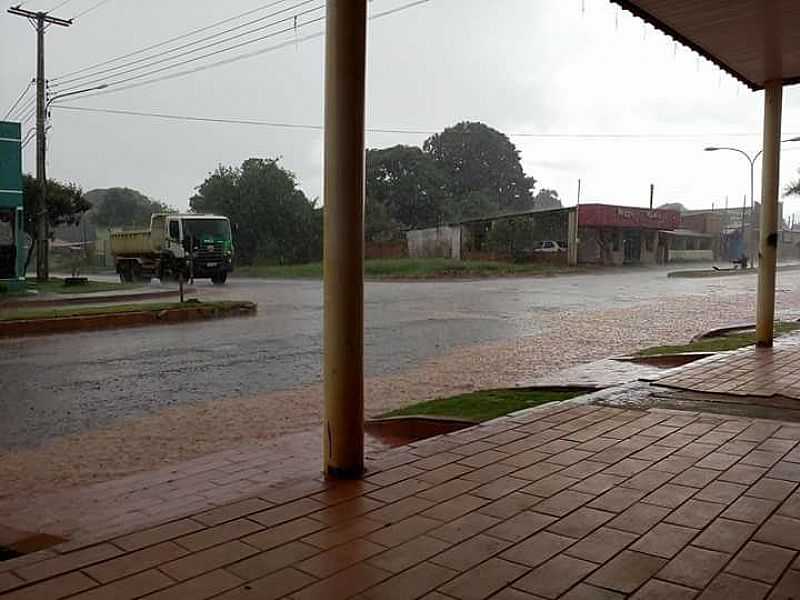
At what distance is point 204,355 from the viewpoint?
10.1 m

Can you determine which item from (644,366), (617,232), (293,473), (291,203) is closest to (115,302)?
(644,366)

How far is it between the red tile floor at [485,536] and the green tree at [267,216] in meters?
43.6

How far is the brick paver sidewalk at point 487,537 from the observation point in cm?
237

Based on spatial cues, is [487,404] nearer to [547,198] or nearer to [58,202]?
[58,202]

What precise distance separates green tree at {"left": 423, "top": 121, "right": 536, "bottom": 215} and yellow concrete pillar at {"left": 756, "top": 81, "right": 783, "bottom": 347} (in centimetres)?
5838

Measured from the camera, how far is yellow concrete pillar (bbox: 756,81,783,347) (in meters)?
7.63

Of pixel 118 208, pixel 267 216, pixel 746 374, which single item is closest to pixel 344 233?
pixel 746 374

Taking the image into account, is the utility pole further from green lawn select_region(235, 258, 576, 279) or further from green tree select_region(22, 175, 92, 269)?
green lawn select_region(235, 258, 576, 279)

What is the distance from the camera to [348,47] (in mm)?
3461

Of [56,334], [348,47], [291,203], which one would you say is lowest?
[56,334]

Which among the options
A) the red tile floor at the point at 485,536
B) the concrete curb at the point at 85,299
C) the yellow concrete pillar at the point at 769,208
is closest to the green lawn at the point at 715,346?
the yellow concrete pillar at the point at 769,208

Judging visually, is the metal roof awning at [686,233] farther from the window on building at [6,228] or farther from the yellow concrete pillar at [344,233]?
the yellow concrete pillar at [344,233]

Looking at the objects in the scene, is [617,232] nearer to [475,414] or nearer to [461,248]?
[461,248]

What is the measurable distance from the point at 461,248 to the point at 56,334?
115ft
